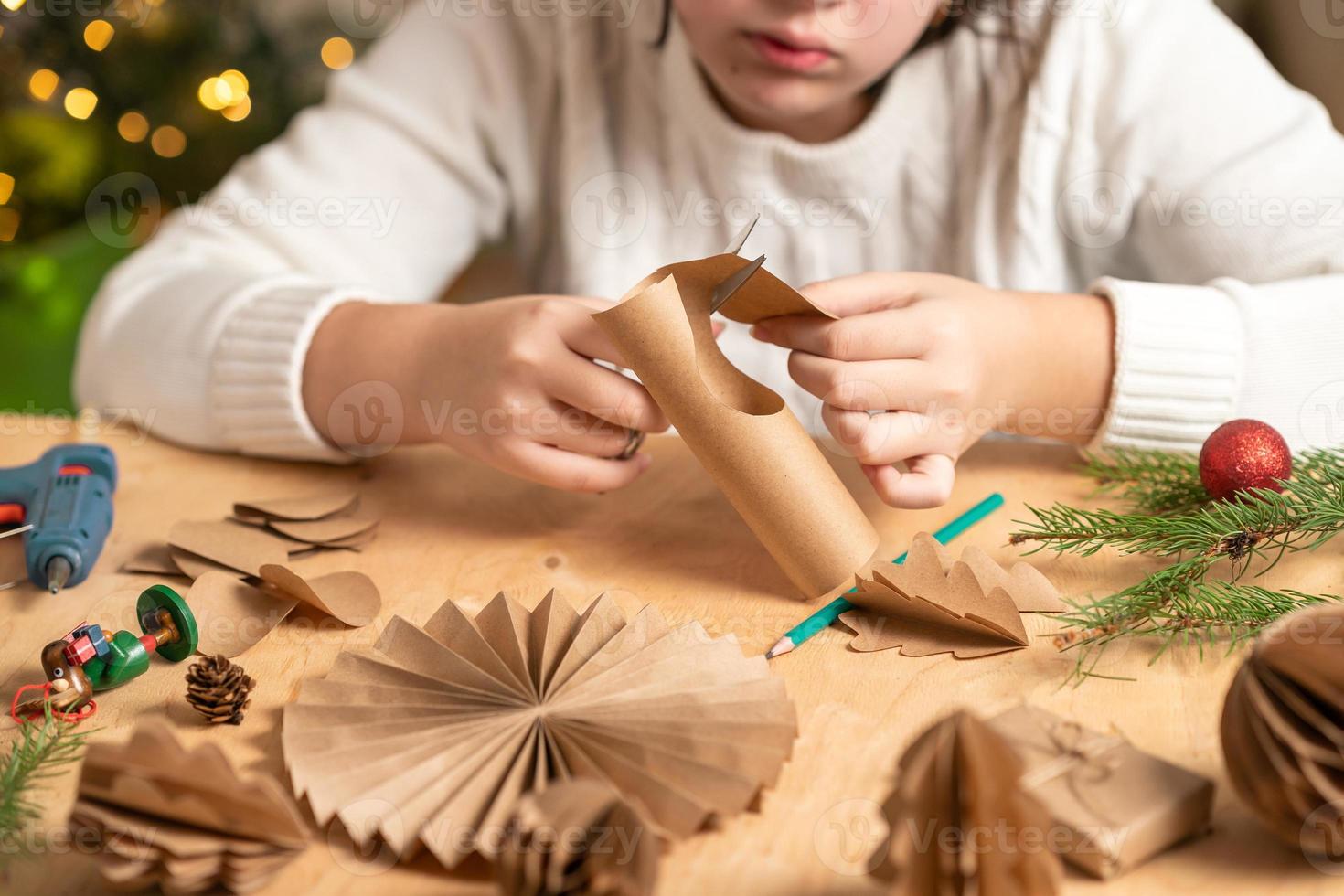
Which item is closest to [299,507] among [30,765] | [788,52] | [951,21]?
[30,765]

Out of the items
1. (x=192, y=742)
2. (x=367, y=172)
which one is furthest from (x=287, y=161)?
(x=192, y=742)

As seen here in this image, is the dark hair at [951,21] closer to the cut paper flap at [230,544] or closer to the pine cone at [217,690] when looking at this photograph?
the cut paper flap at [230,544]

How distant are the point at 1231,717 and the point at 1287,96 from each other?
2.49ft

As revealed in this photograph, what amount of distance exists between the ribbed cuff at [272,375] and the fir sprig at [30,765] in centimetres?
34

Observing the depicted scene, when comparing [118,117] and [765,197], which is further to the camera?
[118,117]

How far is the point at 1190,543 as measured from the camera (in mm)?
664

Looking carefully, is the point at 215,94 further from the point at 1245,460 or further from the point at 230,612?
the point at 1245,460

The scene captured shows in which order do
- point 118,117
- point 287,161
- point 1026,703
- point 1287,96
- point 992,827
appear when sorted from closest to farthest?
point 992,827
point 1026,703
point 1287,96
point 287,161
point 118,117

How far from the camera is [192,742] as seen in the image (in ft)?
1.80

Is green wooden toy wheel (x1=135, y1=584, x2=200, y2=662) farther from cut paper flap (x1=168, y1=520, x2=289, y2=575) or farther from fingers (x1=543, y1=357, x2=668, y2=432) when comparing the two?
fingers (x1=543, y1=357, x2=668, y2=432)

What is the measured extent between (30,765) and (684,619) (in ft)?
1.10

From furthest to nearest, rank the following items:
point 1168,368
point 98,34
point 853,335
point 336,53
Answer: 1. point 336,53
2. point 98,34
3. point 1168,368
4. point 853,335

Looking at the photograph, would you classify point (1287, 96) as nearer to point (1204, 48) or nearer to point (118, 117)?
point (1204, 48)

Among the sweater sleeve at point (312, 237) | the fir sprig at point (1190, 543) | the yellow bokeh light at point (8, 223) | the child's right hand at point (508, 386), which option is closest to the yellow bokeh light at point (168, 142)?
the yellow bokeh light at point (8, 223)
